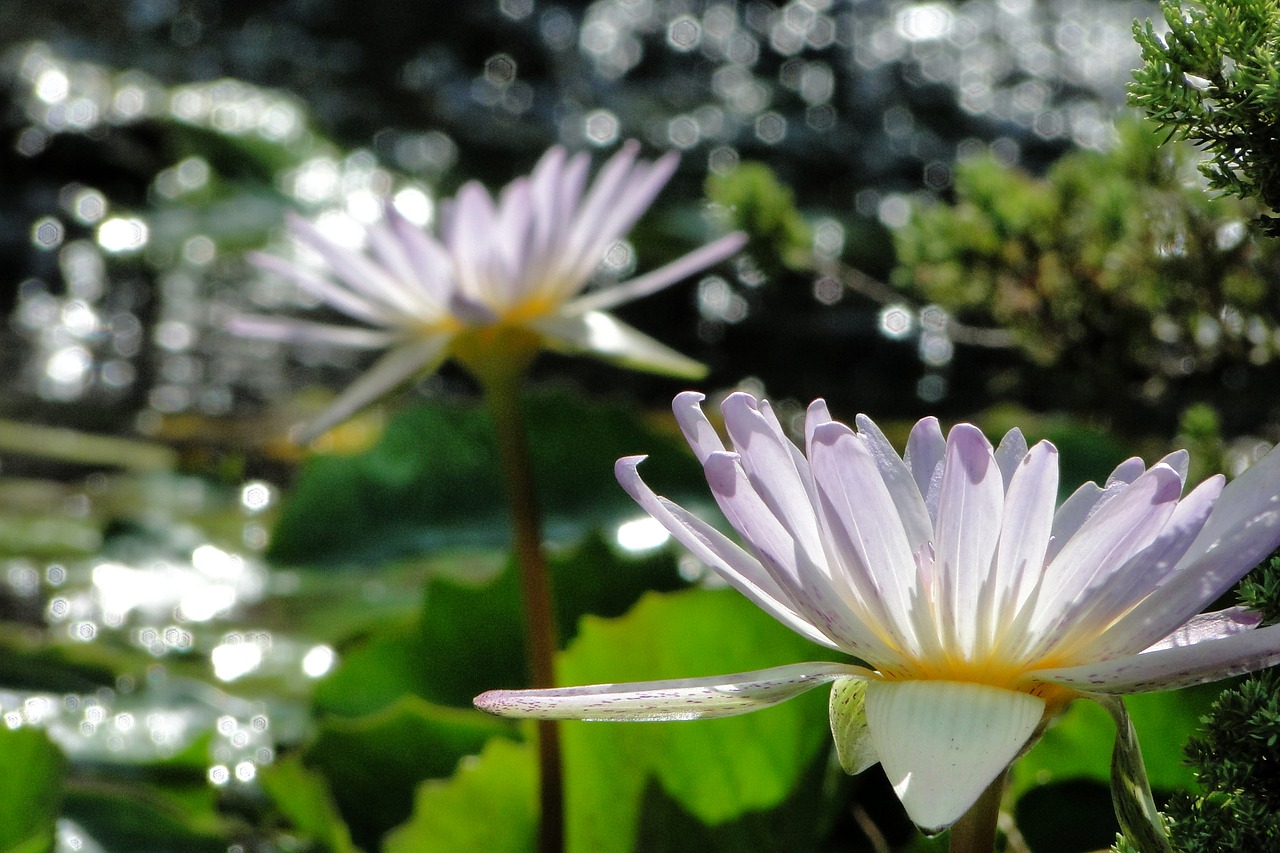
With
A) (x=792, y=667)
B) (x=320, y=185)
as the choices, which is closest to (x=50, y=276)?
(x=320, y=185)

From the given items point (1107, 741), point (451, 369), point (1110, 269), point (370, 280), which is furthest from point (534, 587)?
point (451, 369)

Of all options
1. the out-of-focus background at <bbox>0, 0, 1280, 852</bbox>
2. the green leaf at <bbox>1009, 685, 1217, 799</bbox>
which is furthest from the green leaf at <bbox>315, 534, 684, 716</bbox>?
the green leaf at <bbox>1009, 685, 1217, 799</bbox>

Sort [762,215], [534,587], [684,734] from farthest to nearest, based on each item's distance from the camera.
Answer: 1. [762,215]
2. [534,587]
3. [684,734]

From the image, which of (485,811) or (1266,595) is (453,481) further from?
(1266,595)

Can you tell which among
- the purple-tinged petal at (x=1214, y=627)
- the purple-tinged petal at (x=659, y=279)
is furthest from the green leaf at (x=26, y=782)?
the purple-tinged petal at (x=1214, y=627)

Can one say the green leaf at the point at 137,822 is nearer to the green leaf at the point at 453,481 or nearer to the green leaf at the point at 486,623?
the green leaf at the point at 486,623

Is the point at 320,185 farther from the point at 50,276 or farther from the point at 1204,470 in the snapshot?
the point at 1204,470
